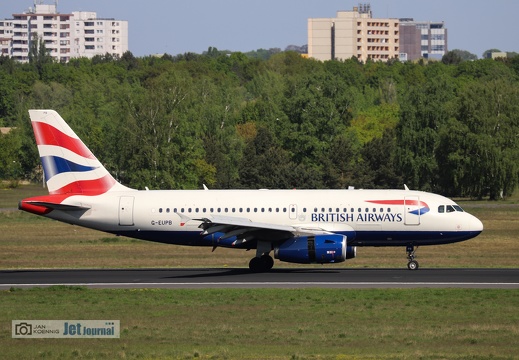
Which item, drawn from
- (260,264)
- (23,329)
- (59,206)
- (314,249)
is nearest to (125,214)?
(59,206)

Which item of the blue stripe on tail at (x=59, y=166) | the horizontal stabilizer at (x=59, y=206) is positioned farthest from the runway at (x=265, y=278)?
the blue stripe on tail at (x=59, y=166)

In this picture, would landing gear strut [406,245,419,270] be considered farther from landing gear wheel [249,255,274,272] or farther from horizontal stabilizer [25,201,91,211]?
horizontal stabilizer [25,201,91,211]

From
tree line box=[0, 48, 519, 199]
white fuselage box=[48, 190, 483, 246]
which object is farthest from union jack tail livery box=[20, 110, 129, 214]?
tree line box=[0, 48, 519, 199]

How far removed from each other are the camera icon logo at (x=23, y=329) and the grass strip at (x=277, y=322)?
28cm

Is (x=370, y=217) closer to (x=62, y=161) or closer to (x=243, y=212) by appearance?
(x=243, y=212)

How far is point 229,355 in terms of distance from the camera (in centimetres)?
2767

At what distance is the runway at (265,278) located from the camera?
137 feet

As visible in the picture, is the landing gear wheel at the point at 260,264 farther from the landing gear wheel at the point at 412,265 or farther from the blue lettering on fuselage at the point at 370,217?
the landing gear wheel at the point at 412,265

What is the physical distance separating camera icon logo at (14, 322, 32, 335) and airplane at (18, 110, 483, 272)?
47.8 ft

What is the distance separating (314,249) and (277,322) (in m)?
12.4

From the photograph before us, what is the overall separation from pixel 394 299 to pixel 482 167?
254 feet

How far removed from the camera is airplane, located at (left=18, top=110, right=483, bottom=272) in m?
47.3

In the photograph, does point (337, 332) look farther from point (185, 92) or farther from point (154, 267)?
point (185, 92)

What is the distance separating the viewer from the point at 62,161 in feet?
162
